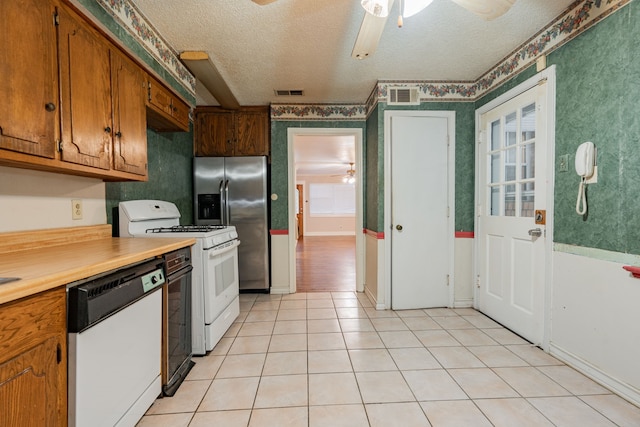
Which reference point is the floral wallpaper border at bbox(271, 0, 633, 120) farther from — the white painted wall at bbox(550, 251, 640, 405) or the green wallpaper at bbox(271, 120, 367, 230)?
the white painted wall at bbox(550, 251, 640, 405)

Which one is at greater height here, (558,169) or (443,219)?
(558,169)

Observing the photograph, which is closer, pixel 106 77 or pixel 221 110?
pixel 106 77

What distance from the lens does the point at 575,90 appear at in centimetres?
194

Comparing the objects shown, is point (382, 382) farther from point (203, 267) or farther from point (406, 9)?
point (406, 9)

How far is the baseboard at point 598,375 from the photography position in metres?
1.61

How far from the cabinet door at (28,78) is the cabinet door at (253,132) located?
2441mm

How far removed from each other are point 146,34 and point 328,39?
4.32 feet

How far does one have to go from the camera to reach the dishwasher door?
103cm

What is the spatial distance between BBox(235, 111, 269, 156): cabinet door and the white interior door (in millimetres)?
2463

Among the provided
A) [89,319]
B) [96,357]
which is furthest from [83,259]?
[96,357]

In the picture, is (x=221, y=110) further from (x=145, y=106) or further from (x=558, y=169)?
(x=558, y=169)

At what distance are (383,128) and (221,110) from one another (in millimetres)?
2049

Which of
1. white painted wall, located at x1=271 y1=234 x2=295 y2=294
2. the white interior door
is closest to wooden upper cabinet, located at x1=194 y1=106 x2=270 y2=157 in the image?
white painted wall, located at x1=271 y1=234 x2=295 y2=294

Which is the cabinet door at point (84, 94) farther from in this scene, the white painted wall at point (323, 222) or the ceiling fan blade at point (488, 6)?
the white painted wall at point (323, 222)
